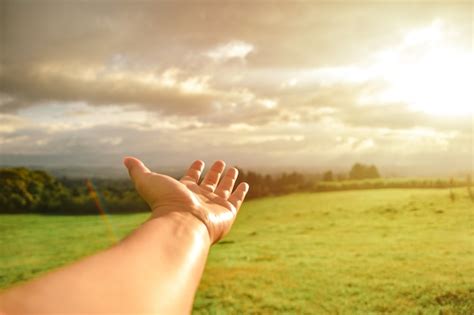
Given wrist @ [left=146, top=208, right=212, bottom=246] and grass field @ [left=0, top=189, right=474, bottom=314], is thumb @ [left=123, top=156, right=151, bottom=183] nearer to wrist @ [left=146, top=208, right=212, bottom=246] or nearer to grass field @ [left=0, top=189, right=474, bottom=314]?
wrist @ [left=146, top=208, right=212, bottom=246]

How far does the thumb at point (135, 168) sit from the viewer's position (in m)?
2.32

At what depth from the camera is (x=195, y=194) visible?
234 centimetres

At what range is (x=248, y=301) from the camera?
665cm

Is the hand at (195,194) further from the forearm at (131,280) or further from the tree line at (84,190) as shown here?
the tree line at (84,190)

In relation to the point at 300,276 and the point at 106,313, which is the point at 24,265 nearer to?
the point at 300,276

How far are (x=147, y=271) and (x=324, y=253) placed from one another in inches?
365

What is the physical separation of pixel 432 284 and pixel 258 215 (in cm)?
1083

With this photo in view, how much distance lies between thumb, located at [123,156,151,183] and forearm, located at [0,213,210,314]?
0.58 metres

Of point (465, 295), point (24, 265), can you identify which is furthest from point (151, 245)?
point (24, 265)

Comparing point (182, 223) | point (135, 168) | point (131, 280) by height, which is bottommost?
point (131, 280)

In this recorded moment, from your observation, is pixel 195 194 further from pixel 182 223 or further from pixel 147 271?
pixel 147 271

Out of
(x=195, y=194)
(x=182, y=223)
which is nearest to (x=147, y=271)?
(x=182, y=223)

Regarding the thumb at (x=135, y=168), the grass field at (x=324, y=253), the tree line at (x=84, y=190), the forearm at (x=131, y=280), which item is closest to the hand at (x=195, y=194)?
the thumb at (x=135, y=168)

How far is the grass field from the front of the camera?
259 inches
